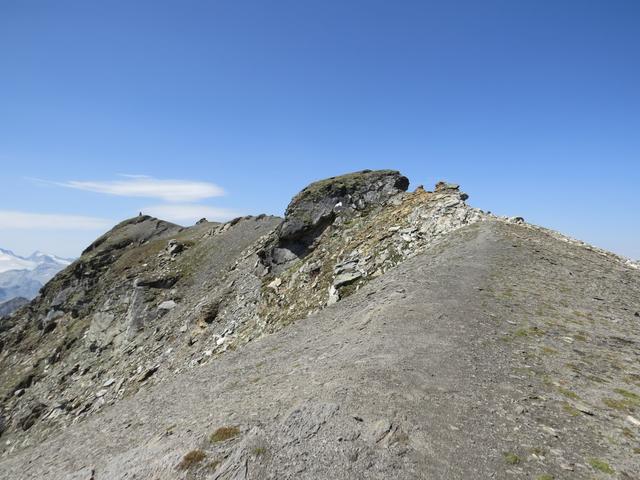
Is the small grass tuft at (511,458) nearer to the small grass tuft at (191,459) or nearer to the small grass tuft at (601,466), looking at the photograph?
the small grass tuft at (601,466)

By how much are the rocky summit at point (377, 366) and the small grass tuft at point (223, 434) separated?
11cm

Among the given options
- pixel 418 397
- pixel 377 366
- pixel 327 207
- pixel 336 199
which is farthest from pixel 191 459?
pixel 336 199

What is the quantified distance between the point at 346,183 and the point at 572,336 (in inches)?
1093

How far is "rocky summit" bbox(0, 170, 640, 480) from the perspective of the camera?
28.6ft

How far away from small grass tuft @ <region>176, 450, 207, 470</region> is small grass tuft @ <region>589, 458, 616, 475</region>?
8591 mm

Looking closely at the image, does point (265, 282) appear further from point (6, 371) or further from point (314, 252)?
point (6, 371)

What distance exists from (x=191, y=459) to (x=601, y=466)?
9.04 metres

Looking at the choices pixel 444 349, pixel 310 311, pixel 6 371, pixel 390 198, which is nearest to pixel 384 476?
pixel 444 349

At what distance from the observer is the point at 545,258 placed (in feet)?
78.4

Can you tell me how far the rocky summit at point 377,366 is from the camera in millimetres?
8703

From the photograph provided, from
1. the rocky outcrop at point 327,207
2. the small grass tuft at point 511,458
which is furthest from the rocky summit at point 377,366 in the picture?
the rocky outcrop at point 327,207

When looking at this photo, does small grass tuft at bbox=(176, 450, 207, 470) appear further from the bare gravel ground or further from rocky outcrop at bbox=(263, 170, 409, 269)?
rocky outcrop at bbox=(263, 170, 409, 269)

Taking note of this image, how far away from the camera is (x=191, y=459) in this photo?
31.0 ft

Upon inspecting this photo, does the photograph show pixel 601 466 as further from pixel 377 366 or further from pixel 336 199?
pixel 336 199
